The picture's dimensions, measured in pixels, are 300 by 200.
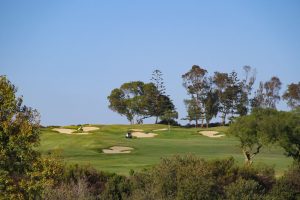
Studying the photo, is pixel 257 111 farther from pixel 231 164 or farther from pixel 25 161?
pixel 25 161

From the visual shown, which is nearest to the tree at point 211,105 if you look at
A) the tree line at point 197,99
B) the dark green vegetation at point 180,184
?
the tree line at point 197,99

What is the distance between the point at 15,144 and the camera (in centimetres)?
1709

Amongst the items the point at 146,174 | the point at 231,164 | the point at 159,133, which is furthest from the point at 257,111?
the point at 159,133

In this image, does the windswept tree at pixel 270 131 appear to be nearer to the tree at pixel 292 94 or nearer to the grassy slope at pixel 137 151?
the grassy slope at pixel 137 151

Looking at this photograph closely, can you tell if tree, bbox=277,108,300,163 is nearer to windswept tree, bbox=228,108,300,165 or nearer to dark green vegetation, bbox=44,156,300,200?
windswept tree, bbox=228,108,300,165

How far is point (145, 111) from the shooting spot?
372 feet

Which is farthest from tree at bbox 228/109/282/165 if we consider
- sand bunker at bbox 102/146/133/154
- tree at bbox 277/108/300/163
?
sand bunker at bbox 102/146/133/154

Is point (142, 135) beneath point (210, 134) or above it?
beneath

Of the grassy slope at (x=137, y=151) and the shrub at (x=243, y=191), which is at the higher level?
the grassy slope at (x=137, y=151)

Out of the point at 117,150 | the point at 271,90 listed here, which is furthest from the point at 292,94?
the point at 117,150

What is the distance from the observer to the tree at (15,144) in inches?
658

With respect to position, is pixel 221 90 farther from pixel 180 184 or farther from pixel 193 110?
pixel 180 184

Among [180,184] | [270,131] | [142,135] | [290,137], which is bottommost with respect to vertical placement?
[180,184]

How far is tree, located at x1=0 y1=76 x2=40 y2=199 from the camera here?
54.8 ft
